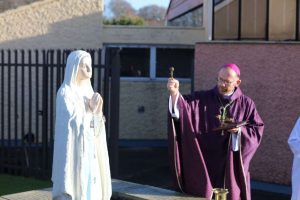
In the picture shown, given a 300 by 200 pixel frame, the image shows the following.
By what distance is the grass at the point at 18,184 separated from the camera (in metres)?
8.73

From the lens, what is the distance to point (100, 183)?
495 cm

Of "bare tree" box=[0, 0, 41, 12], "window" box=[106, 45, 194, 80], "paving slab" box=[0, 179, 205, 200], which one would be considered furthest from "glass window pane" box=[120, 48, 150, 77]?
"paving slab" box=[0, 179, 205, 200]

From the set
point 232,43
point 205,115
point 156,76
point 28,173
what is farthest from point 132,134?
point 205,115

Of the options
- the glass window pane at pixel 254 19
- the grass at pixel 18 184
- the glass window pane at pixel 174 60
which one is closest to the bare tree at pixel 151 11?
the glass window pane at pixel 174 60

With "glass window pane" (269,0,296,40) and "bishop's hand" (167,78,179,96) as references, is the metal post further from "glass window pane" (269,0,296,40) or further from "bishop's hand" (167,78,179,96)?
"glass window pane" (269,0,296,40)

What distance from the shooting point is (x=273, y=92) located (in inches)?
430

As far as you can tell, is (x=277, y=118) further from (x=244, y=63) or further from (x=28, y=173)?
(x=28, y=173)

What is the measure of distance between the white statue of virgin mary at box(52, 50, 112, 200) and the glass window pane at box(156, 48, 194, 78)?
11.0m

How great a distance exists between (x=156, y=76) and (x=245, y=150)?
33.8ft

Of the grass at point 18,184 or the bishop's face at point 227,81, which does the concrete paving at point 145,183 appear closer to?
the bishop's face at point 227,81

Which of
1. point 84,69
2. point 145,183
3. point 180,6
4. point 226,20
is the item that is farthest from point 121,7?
point 84,69

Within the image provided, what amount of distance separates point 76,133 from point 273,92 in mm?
6906

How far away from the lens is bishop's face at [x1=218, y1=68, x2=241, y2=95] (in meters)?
5.43

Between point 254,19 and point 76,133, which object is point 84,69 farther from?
point 254,19
